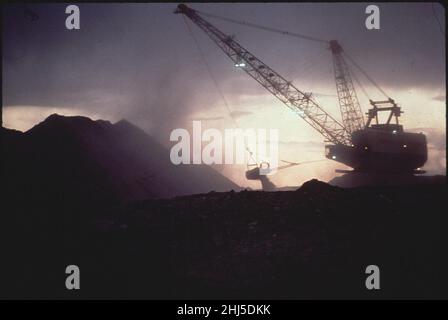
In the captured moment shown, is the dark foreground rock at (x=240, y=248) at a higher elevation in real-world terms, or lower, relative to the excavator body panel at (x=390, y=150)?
lower

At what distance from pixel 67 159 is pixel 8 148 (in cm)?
270

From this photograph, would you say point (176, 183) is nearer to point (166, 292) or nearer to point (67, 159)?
point (67, 159)

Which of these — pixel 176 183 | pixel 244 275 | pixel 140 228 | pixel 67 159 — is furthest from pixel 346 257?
pixel 176 183

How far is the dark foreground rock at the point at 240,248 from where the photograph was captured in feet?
26.0

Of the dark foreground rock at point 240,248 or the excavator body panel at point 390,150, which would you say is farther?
the excavator body panel at point 390,150

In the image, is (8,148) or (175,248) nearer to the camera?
(175,248)

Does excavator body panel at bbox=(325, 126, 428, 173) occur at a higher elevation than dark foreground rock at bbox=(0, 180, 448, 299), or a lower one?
higher

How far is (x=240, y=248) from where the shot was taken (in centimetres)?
900

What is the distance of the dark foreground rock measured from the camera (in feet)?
26.0

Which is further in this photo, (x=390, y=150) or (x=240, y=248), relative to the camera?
(x=390, y=150)

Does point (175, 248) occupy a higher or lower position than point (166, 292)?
higher

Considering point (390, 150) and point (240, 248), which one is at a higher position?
point (390, 150)

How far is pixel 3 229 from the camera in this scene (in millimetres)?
10297

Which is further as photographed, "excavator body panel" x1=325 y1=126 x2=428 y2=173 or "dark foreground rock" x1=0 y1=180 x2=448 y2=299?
"excavator body panel" x1=325 y1=126 x2=428 y2=173
